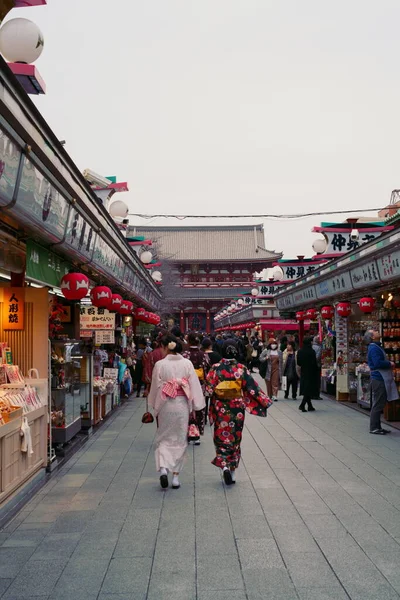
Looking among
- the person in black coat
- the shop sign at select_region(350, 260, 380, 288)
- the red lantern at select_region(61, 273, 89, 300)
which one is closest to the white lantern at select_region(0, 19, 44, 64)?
the red lantern at select_region(61, 273, 89, 300)

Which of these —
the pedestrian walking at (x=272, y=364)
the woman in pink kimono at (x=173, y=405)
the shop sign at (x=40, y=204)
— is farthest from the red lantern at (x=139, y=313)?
the shop sign at (x=40, y=204)

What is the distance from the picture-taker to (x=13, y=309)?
7547 mm

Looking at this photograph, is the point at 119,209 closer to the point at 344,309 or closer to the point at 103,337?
the point at 103,337

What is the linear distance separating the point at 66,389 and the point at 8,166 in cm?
481

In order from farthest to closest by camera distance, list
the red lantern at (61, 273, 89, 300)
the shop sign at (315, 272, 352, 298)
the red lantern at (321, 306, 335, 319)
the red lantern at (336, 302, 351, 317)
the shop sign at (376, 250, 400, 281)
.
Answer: the red lantern at (321, 306, 335, 319) < the red lantern at (336, 302, 351, 317) < the shop sign at (315, 272, 352, 298) < the shop sign at (376, 250, 400, 281) < the red lantern at (61, 273, 89, 300)

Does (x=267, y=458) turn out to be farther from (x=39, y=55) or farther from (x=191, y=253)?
(x=191, y=253)

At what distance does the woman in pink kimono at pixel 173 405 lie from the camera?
706cm

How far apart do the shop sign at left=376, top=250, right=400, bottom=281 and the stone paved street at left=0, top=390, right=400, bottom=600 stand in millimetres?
2718

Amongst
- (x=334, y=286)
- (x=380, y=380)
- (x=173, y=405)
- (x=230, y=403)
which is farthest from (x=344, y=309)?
(x=173, y=405)

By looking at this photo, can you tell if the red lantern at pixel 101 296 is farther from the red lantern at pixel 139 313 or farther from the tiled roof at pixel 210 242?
the tiled roof at pixel 210 242

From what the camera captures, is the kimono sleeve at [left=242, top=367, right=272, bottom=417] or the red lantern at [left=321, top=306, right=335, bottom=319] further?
the red lantern at [left=321, top=306, right=335, bottom=319]

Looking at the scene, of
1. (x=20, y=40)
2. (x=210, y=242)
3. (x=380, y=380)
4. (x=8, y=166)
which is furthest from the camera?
(x=210, y=242)

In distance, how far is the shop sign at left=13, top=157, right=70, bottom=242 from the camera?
5.14m

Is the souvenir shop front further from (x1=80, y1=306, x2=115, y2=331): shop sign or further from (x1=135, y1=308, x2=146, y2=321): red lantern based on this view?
(x1=135, y1=308, x2=146, y2=321): red lantern
